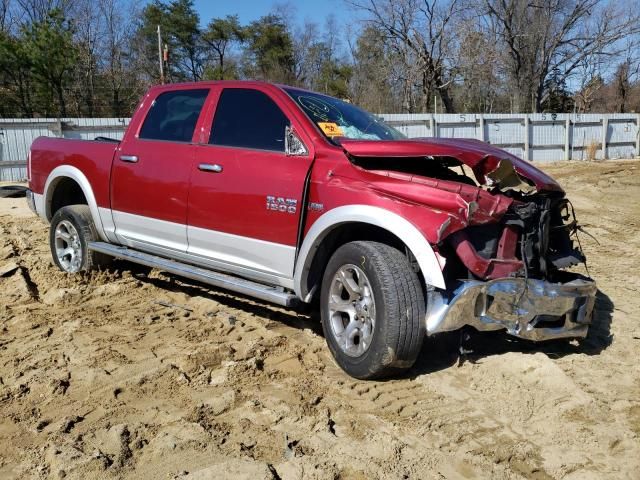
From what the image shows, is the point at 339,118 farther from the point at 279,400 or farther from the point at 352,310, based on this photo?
the point at 279,400

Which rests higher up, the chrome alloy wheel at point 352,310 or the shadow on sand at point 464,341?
the chrome alloy wheel at point 352,310

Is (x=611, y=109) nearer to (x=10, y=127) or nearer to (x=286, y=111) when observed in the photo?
(x=10, y=127)

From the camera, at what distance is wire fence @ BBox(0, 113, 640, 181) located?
55.9 feet

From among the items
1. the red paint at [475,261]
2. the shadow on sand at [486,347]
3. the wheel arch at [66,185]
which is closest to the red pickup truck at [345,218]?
the red paint at [475,261]

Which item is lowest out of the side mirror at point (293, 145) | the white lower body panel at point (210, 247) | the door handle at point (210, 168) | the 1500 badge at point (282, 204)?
the white lower body panel at point (210, 247)

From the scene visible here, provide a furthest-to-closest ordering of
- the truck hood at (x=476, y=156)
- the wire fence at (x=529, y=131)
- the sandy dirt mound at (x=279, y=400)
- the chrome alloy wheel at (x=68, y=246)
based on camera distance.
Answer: the wire fence at (x=529, y=131), the chrome alloy wheel at (x=68, y=246), the truck hood at (x=476, y=156), the sandy dirt mound at (x=279, y=400)

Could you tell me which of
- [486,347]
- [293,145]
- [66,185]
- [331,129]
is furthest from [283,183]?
[66,185]

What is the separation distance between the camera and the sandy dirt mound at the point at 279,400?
2.86 metres

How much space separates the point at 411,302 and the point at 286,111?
5.70 feet

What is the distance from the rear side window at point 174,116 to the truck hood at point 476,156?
1.66 meters

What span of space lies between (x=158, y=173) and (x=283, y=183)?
1.42m

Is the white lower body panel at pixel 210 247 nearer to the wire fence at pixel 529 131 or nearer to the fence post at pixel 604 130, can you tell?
the wire fence at pixel 529 131

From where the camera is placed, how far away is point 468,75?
3481cm

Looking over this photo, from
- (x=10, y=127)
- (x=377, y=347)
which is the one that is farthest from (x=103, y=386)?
(x=10, y=127)
